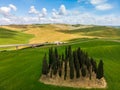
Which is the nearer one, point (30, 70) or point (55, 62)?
point (55, 62)

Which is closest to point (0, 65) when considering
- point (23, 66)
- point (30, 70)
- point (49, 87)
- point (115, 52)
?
point (23, 66)

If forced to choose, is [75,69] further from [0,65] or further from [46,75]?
[0,65]

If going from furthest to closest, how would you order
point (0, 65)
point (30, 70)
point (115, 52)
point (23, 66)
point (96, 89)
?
1. point (115, 52)
2. point (0, 65)
3. point (23, 66)
4. point (30, 70)
5. point (96, 89)

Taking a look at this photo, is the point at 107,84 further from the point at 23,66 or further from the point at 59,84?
the point at 23,66

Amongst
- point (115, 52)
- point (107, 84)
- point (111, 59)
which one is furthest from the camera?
point (115, 52)

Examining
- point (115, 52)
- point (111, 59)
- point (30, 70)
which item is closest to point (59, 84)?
point (30, 70)

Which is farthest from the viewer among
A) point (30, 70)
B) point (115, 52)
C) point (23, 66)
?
point (115, 52)

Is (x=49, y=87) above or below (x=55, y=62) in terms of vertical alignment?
below

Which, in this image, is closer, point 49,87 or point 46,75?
point 49,87

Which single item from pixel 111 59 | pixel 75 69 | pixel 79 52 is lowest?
pixel 111 59
